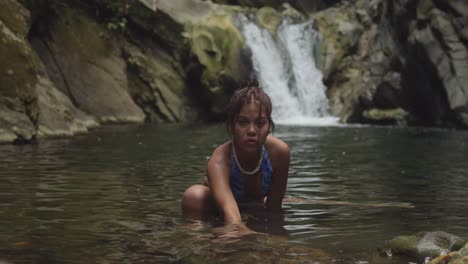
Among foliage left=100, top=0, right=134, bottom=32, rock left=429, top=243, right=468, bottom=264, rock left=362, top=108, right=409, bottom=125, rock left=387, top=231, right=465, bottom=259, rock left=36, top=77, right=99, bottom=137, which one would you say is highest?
foliage left=100, top=0, right=134, bottom=32

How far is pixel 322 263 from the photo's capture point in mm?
4336

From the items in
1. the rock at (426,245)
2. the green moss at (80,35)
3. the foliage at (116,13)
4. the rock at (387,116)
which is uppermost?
the foliage at (116,13)

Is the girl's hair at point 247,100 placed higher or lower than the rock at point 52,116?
higher

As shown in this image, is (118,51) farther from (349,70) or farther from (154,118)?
(349,70)

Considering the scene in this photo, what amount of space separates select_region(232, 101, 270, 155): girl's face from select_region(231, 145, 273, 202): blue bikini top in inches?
14.8

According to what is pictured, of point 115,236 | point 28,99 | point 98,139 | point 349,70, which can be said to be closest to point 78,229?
point 115,236

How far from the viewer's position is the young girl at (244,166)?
5250mm

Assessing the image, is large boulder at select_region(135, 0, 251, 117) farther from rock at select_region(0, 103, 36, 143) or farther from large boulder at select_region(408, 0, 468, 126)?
rock at select_region(0, 103, 36, 143)

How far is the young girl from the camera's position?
5.25 meters

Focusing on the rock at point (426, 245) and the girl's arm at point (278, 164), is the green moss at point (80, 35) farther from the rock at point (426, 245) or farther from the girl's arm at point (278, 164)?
the rock at point (426, 245)

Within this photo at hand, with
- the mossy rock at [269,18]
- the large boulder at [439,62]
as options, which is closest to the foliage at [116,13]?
the mossy rock at [269,18]

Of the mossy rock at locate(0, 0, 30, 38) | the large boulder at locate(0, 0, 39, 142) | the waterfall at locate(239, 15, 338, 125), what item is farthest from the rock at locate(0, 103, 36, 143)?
the waterfall at locate(239, 15, 338, 125)

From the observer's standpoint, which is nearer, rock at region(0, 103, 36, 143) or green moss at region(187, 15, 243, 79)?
rock at region(0, 103, 36, 143)

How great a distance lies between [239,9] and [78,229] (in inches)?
1233
